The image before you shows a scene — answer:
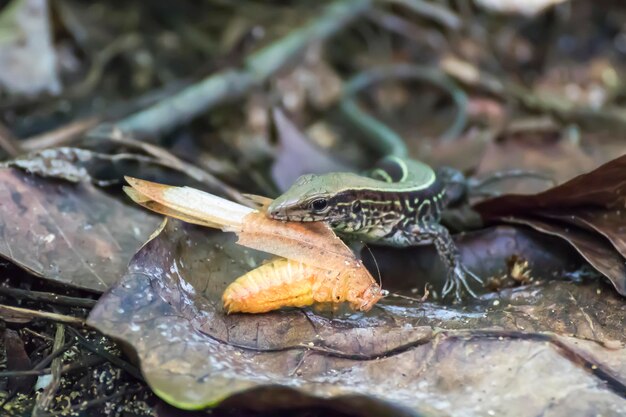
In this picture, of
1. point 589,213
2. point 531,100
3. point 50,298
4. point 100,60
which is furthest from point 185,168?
point 531,100

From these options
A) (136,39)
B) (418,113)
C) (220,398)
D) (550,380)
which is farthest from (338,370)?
(136,39)

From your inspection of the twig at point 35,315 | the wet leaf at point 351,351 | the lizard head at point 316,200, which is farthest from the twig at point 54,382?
the lizard head at point 316,200

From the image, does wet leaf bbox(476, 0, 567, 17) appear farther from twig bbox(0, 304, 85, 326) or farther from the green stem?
twig bbox(0, 304, 85, 326)

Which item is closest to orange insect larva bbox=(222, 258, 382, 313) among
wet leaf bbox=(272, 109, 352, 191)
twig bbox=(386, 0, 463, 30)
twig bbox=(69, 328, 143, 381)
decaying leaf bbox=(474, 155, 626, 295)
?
twig bbox=(69, 328, 143, 381)

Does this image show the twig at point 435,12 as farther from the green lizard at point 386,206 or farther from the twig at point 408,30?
the green lizard at point 386,206

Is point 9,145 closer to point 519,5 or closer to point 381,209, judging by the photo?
point 381,209
